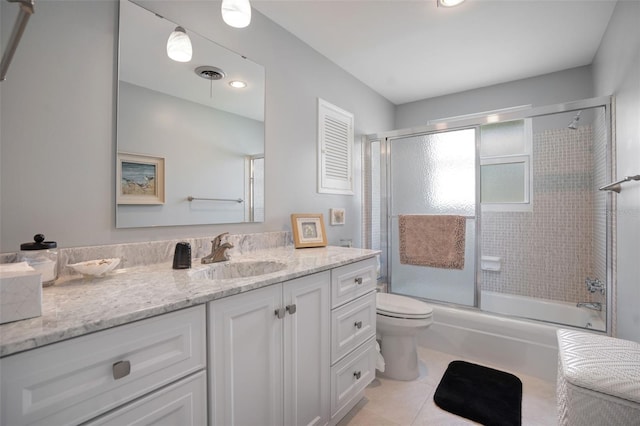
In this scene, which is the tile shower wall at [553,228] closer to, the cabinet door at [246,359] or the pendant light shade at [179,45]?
the cabinet door at [246,359]

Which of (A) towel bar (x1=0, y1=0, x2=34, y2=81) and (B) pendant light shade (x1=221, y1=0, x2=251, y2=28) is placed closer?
(A) towel bar (x1=0, y1=0, x2=34, y2=81)

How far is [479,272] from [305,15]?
89.6 inches

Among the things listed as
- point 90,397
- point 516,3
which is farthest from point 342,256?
point 516,3

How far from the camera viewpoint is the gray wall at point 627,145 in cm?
150

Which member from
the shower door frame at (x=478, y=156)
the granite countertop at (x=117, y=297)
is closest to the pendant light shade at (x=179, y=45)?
the granite countertop at (x=117, y=297)

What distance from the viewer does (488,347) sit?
218 cm

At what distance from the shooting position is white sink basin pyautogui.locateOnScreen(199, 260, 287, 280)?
133 cm

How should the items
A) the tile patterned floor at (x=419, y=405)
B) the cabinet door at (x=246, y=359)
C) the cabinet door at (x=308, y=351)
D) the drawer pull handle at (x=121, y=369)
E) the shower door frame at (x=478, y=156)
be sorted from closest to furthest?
the drawer pull handle at (x=121, y=369), the cabinet door at (x=246, y=359), the cabinet door at (x=308, y=351), the tile patterned floor at (x=419, y=405), the shower door frame at (x=478, y=156)

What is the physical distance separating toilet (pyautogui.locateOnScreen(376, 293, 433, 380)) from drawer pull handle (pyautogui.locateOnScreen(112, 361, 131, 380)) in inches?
62.9

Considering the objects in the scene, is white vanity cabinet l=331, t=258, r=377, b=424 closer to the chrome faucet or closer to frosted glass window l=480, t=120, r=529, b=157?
the chrome faucet

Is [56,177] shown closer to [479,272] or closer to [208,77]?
[208,77]

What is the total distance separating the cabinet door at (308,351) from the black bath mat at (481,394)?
840 millimetres

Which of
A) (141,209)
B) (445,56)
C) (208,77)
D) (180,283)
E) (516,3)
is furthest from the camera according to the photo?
(445,56)

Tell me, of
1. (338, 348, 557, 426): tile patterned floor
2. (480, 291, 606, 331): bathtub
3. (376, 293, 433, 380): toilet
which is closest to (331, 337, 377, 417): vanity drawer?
(338, 348, 557, 426): tile patterned floor
